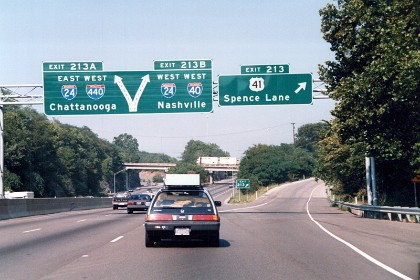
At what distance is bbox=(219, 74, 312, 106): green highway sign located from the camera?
115ft

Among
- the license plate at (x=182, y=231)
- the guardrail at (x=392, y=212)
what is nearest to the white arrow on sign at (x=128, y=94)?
the guardrail at (x=392, y=212)

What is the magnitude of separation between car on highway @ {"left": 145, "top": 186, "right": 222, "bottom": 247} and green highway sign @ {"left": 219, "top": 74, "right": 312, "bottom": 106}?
750 inches

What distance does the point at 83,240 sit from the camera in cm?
1947

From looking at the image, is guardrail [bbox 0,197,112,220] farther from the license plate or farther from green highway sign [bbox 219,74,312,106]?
the license plate

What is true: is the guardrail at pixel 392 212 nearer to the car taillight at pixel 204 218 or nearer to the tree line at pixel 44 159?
the car taillight at pixel 204 218

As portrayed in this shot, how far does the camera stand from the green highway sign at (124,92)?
3491cm

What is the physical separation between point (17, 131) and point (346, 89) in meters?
55.5

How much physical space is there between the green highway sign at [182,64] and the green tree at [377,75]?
6609 millimetres

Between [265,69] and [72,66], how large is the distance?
437 inches

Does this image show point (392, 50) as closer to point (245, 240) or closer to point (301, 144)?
point (245, 240)

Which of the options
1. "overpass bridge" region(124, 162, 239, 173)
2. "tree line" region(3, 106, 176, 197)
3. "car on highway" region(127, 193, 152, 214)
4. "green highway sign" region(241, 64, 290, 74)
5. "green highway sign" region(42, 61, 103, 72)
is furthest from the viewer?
"overpass bridge" region(124, 162, 239, 173)

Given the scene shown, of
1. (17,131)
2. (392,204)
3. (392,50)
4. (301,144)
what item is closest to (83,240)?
(392,50)

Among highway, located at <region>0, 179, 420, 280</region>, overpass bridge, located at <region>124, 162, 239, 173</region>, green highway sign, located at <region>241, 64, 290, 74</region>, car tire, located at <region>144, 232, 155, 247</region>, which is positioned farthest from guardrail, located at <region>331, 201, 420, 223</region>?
overpass bridge, located at <region>124, 162, 239, 173</region>

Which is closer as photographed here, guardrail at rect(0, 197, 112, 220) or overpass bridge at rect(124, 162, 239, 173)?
guardrail at rect(0, 197, 112, 220)
